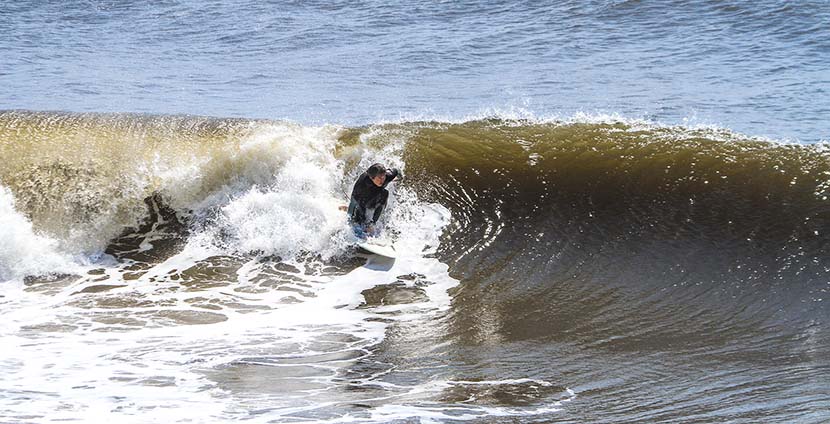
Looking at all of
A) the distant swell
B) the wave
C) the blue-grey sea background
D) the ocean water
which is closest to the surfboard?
the ocean water

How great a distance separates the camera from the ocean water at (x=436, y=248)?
6016 millimetres

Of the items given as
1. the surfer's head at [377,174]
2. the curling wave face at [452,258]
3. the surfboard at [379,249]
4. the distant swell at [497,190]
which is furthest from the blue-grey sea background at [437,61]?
the surfboard at [379,249]

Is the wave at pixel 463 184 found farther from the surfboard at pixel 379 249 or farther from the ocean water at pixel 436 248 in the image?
the surfboard at pixel 379 249

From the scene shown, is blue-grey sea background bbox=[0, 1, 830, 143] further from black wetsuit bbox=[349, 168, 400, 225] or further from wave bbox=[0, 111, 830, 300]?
black wetsuit bbox=[349, 168, 400, 225]

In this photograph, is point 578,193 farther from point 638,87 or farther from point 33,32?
point 33,32

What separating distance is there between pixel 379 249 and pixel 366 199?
0.54 metres

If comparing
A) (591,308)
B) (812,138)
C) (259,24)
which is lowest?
(591,308)

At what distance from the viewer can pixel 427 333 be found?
7352 millimetres

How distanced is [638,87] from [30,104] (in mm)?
9852

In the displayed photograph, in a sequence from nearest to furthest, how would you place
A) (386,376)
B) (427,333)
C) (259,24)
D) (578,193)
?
(386,376)
(427,333)
(578,193)
(259,24)

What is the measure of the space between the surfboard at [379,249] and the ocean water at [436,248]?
0.30 ft

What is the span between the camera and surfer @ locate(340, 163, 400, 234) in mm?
9297

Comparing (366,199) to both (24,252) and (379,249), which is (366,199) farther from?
(24,252)

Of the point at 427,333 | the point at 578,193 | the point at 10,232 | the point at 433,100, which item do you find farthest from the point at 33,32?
the point at 427,333
